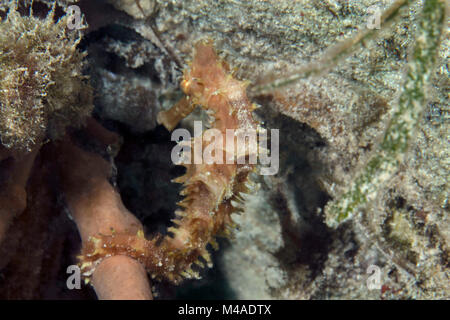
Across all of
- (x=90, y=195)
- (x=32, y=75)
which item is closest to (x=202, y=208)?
(x=90, y=195)

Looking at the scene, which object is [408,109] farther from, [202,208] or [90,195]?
[90,195]

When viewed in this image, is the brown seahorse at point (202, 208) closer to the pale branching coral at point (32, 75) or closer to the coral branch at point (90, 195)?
the coral branch at point (90, 195)

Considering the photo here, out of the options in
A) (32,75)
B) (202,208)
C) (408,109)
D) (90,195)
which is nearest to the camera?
(408,109)

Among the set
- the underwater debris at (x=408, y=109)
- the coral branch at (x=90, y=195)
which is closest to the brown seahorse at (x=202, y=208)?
the coral branch at (x=90, y=195)

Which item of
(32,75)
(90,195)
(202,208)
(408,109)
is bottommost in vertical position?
→ (202,208)

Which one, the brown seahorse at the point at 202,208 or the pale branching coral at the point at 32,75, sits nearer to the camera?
the pale branching coral at the point at 32,75

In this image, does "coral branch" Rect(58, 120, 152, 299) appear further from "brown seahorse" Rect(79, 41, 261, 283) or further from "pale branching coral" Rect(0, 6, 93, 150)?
"pale branching coral" Rect(0, 6, 93, 150)
